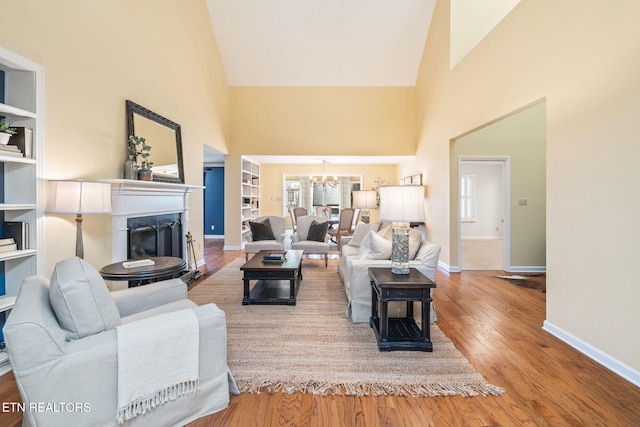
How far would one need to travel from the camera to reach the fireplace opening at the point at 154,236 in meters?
3.35

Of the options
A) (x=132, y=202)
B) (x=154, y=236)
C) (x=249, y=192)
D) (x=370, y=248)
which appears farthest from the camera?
(x=249, y=192)

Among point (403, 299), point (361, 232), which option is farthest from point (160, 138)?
point (403, 299)

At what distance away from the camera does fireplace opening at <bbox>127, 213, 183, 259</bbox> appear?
3.35 metres

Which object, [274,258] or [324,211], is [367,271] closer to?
[274,258]

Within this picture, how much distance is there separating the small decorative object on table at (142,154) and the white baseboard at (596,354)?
14.5 ft

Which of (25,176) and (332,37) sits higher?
(332,37)

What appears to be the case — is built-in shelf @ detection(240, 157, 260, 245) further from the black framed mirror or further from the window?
the window

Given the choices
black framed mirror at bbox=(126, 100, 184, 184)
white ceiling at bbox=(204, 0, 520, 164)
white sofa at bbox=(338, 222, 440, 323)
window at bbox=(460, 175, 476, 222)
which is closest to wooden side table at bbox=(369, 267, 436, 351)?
white sofa at bbox=(338, 222, 440, 323)

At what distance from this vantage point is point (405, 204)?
2.62m

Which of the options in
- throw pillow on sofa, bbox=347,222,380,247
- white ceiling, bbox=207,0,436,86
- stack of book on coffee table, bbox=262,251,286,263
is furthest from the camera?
white ceiling, bbox=207,0,436,86

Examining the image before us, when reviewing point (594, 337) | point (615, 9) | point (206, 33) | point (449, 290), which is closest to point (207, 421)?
point (594, 337)

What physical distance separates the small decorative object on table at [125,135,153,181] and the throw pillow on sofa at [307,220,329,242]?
8.99ft

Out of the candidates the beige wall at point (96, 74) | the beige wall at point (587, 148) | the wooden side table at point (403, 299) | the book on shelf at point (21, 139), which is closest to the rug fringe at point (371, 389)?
the wooden side table at point (403, 299)

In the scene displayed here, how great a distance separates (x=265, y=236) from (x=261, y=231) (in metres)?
0.12
